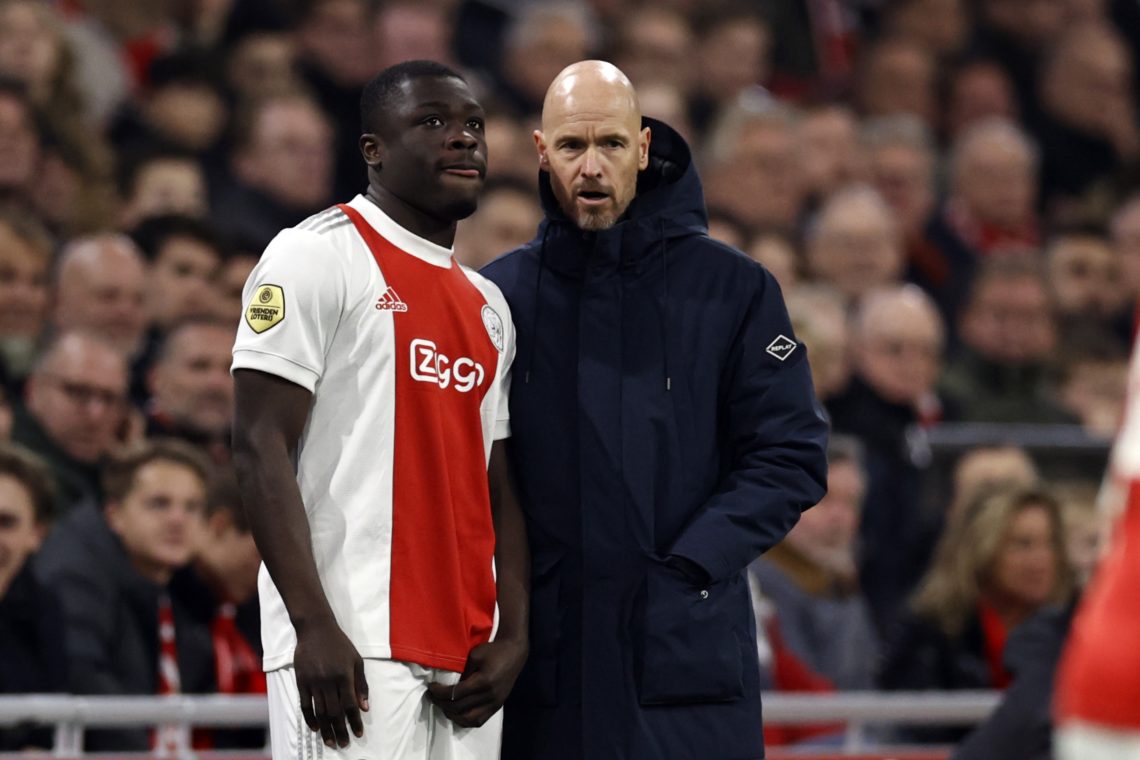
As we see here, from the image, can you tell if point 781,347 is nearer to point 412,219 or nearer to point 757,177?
point 412,219

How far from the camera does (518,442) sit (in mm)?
3881

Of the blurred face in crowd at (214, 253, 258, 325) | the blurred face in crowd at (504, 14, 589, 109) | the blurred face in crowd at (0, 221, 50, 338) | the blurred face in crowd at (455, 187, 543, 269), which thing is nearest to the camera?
the blurred face in crowd at (0, 221, 50, 338)

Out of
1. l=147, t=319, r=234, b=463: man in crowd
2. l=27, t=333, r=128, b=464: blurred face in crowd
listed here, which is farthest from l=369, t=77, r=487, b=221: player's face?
l=147, t=319, r=234, b=463: man in crowd

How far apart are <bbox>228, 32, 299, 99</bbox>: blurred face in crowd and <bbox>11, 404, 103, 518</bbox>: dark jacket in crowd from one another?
9.68ft

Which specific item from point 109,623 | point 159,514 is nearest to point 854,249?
point 159,514

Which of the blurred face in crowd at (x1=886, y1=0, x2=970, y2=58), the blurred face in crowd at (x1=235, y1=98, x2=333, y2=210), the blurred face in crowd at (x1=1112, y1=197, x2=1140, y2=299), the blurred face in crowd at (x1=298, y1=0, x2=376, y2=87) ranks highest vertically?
the blurred face in crowd at (x1=886, y1=0, x2=970, y2=58)

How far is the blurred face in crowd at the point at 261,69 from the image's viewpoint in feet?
29.4

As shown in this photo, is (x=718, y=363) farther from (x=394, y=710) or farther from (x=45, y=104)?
(x=45, y=104)

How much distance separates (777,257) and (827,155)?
7.11 feet

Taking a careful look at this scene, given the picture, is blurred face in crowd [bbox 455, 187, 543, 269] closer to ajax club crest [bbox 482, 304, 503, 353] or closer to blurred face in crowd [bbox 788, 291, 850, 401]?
blurred face in crowd [bbox 788, 291, 850, 401]

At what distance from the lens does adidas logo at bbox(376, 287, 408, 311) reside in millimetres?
3557

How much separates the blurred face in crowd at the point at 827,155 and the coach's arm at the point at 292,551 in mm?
7655

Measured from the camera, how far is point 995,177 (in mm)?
11062

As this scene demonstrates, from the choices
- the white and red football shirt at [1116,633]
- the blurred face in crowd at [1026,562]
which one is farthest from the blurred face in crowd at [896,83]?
the white and red football shirt at [1116,633]
